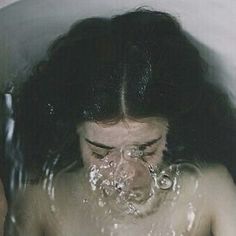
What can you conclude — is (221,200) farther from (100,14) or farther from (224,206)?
(100,14)

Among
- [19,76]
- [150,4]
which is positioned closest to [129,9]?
[150,4]

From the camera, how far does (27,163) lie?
1.64ft

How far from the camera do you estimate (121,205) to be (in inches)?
19.3

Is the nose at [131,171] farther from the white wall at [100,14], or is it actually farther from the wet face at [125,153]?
the white wall at [100,14]

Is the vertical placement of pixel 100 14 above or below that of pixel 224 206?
above

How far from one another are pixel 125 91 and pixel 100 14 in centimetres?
8

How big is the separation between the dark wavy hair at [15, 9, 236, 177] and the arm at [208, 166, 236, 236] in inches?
0.6

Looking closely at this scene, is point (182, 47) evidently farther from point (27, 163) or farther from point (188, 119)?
point (27, 163)

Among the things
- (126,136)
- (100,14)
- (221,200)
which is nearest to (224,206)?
(221,200)

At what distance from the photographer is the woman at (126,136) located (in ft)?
1.60

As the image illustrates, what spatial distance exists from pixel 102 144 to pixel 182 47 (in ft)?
0.38

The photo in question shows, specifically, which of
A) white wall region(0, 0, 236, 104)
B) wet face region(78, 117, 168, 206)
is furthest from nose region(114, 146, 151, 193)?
white wall region(0, 0, 236, 104)

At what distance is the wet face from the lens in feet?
1.60

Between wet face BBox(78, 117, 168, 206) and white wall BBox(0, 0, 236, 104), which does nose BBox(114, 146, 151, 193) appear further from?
white wall BBox(0, 0, 236, 104)
